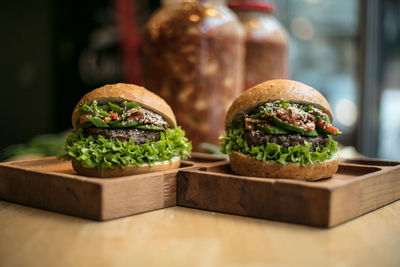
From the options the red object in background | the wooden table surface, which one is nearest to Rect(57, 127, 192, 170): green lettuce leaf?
the wooden table surface

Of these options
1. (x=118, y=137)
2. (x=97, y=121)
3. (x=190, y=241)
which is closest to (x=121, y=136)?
(x=118, y=137)

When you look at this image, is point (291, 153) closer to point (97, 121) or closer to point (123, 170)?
point (123, 170)

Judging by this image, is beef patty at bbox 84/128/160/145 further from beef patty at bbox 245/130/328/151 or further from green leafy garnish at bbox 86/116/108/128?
beef patty at bbox 245/130/328/151

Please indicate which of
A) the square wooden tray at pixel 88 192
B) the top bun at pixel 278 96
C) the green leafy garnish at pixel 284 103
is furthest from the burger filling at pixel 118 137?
the green leafy garnish at pixel 284 103

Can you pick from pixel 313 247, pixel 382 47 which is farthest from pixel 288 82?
pixel 382 47

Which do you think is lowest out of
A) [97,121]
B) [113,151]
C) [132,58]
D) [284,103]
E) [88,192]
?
[88,192]
